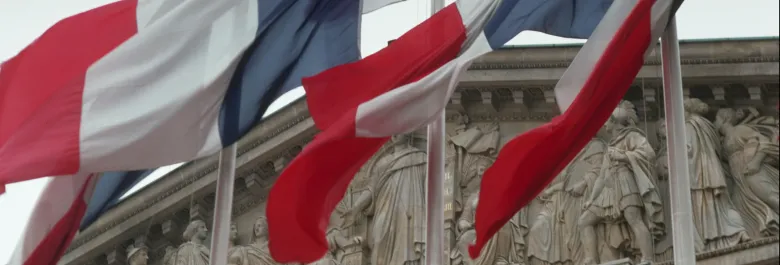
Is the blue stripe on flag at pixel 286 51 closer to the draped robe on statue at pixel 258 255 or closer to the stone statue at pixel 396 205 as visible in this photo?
the stone statue at pixel 396 205

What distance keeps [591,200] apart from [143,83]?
6643 millimetres

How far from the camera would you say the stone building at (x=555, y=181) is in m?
22.4

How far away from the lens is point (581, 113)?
665 inches

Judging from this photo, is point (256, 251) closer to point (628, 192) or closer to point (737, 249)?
point (628, 192)

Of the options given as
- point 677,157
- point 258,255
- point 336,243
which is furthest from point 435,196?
point 258,255

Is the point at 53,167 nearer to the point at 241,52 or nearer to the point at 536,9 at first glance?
the point at 241,52

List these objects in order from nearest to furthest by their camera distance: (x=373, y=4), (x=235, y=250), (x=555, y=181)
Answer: (x=373, y=4)
(x=555, y=181)
(x=235, y=250)

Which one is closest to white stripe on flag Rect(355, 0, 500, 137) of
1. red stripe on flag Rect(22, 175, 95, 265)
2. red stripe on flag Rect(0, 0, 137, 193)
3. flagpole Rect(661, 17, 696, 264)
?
flagpole Rect(661, 17, 696, 264)

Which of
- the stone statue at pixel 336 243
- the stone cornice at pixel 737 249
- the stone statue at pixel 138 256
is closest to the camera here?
the stone cornice at pixel 737 249

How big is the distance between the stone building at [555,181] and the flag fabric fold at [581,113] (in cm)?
493

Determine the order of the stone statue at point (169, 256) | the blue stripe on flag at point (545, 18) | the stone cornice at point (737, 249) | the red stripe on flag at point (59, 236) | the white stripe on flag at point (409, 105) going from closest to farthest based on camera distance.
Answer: the white stripe on flag at point (409, 105)
the blue stripe on flag at point (545, 18)
the red stripe on flag at point (59, 236)
the stone cornice at point (737, 249)
the stone statue at point (169, 256)

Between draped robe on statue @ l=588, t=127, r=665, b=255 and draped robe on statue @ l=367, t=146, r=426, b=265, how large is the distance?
2082 millimetres

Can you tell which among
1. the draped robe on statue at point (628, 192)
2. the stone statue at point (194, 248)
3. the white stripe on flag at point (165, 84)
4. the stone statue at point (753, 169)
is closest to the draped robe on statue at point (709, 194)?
the stone statue at point (753, 169)

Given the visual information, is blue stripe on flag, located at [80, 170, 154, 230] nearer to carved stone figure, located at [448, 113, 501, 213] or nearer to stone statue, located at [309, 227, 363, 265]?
stone statue, located at [309, 227, 363, 265]
